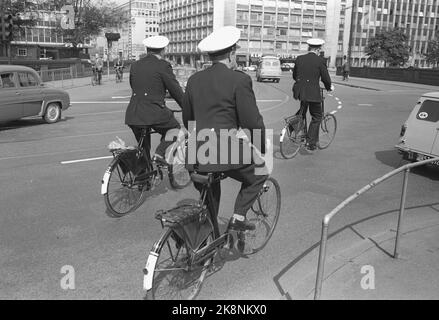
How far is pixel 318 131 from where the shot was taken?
27.4 feet

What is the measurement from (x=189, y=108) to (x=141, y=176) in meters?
1.89

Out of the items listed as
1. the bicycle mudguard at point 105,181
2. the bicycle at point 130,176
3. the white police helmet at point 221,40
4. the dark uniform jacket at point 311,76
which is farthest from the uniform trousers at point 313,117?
the white police helmet at point 221,40

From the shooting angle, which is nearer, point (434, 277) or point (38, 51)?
point (434, 277)

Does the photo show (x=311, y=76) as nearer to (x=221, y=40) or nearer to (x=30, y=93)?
(x=221, y=40)

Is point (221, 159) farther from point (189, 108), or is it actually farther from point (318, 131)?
point (318, 131)

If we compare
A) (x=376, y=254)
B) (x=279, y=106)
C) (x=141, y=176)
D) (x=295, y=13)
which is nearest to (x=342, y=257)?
(x=376, y=254)

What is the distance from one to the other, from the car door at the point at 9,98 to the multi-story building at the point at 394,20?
375 ft

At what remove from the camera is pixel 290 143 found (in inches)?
320

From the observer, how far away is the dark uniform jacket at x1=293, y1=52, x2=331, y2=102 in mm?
7922

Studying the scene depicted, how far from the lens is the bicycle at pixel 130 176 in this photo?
493 cm

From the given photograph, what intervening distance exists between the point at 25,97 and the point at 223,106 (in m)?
10.0

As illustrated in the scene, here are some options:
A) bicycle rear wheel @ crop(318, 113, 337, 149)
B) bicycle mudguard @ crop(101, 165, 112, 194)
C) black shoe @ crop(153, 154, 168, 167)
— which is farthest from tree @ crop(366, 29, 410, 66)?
bicycle mudguard @ crop(101, 165, 112, 194)

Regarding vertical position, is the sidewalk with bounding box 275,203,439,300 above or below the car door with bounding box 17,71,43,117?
below

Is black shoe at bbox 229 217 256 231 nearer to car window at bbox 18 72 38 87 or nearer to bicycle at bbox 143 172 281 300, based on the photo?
bicycle at bbox 143 172 281 300
